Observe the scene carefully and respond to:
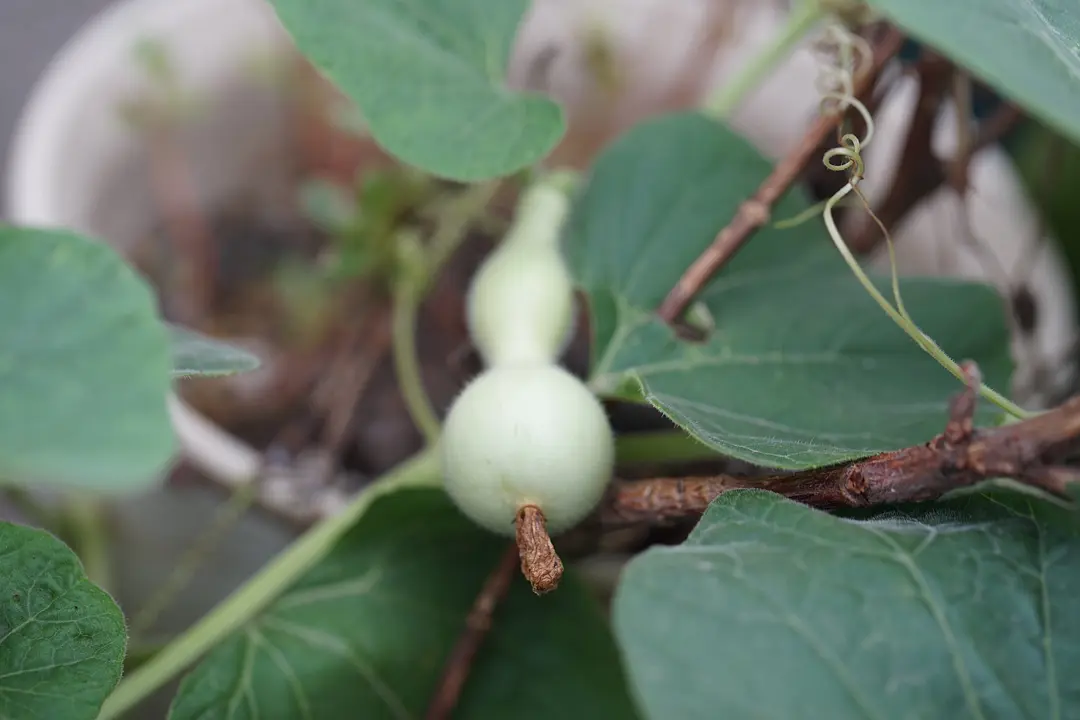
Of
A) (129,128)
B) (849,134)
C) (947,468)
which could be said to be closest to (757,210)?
(849,134)

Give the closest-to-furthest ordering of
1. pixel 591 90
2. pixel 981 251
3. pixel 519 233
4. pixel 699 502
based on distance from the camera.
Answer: pixel 699 502
pixel 519 233
pixel 981 251
pixel 591 90

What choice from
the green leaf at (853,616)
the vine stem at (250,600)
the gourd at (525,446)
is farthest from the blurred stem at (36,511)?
the green leaf at (853,616)

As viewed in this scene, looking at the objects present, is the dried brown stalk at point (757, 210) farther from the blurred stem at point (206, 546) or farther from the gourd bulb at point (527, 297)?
the blurred stem at point (206, 546)

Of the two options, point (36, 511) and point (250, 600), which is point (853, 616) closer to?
point (250, 600)

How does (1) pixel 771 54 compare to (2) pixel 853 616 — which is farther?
(1) pixel 771 54

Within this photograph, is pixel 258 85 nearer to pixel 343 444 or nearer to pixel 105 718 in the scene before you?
pixel 343 444

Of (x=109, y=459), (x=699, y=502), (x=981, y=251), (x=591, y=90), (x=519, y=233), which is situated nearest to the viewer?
(x=109, y=459)

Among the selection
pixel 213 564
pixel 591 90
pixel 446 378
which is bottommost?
pixel 213 564

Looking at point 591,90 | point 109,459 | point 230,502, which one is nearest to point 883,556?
point 109,459
